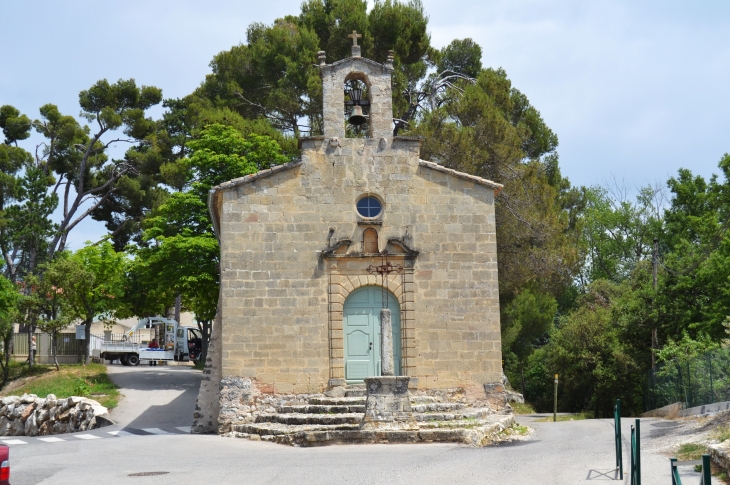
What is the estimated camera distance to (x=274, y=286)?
61.5ft

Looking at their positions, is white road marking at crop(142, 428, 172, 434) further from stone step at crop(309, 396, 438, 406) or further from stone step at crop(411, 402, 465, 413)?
stone step at crop(411, 402, 465, 413)

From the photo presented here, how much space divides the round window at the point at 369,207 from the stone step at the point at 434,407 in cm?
445

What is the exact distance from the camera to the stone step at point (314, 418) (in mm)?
16734

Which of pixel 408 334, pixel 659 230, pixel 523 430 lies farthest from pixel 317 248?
pixel 659 230

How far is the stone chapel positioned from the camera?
18.6 m

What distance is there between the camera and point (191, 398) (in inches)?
1024

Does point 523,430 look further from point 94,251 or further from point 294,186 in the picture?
point 94,251

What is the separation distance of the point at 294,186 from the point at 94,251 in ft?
63.4

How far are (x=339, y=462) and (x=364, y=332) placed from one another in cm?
616

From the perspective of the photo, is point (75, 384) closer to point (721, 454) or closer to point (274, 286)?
point (274, 286)

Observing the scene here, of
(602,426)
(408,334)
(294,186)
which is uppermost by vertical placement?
(294,186)

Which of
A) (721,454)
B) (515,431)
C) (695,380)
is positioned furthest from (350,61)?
(721,454)

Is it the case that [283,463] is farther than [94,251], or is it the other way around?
[94,251]

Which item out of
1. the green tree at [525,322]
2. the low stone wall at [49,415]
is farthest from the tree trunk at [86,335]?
the green tree at [525,322]
